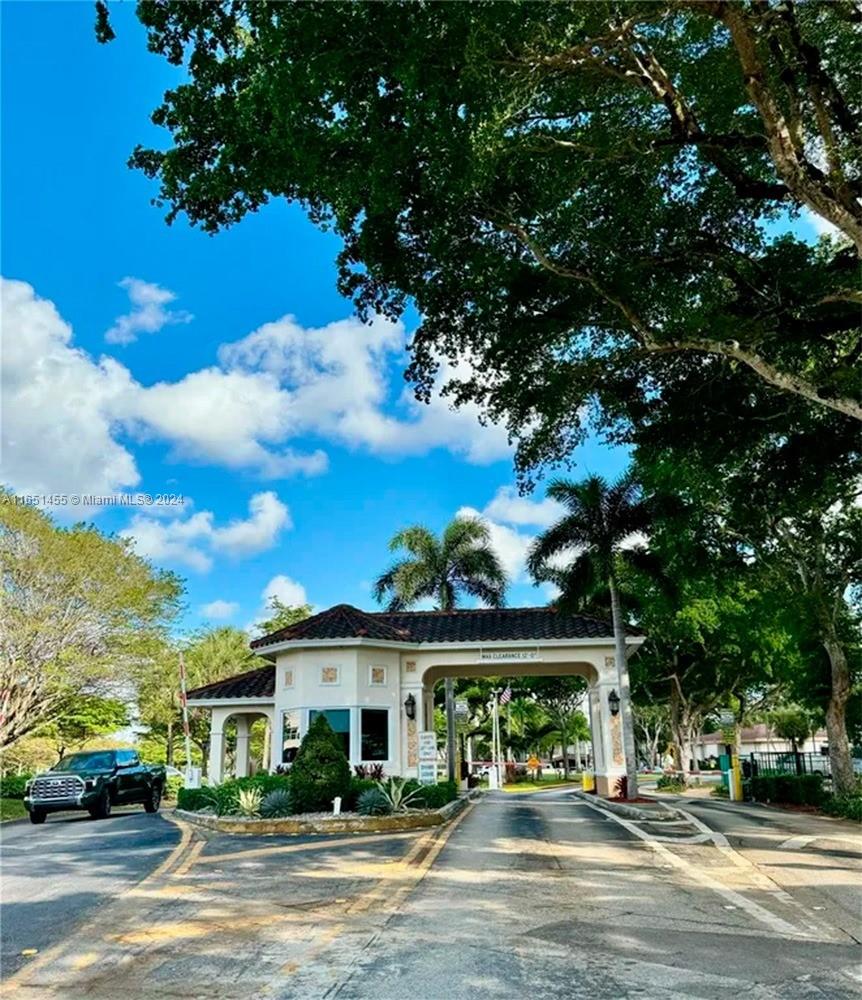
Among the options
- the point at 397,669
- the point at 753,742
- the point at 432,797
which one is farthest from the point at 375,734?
the point at 753,742

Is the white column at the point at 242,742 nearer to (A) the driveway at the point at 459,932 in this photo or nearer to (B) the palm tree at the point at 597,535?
(B) the palm tree at the point at 597,535

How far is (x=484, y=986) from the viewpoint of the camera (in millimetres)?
5191

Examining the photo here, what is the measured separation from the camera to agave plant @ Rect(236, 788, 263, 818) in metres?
16.0

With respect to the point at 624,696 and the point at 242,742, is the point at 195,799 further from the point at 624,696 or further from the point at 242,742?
the point at 624,696

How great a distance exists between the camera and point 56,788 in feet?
64.4

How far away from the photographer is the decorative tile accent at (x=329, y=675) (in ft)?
72.0

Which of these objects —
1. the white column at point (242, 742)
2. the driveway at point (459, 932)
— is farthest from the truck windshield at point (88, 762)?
the driveway at point (459, 932)

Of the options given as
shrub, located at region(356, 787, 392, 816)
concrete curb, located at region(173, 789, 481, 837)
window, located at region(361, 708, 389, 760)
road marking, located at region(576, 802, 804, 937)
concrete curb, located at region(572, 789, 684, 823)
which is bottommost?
road marking, located at region(576, 802, 804, 937)

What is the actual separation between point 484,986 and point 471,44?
27.8 ft

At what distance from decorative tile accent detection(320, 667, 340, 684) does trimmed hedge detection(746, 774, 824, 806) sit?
12.4 m

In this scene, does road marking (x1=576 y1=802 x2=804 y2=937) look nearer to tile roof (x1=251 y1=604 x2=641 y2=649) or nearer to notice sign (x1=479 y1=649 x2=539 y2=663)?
notice sign (x1=479 y1=649 x2=539 y2=663)

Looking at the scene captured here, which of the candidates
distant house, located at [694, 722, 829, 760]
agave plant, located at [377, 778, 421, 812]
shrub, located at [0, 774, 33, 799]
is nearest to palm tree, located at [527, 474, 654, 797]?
agave plant, located at [377, 778, 421, 812]

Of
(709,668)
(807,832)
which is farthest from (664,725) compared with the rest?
(807,832)

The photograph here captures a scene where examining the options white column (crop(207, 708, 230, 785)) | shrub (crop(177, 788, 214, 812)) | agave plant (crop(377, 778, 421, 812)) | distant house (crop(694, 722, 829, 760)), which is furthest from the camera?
distant house (crop(694, 722, 829, 760))
